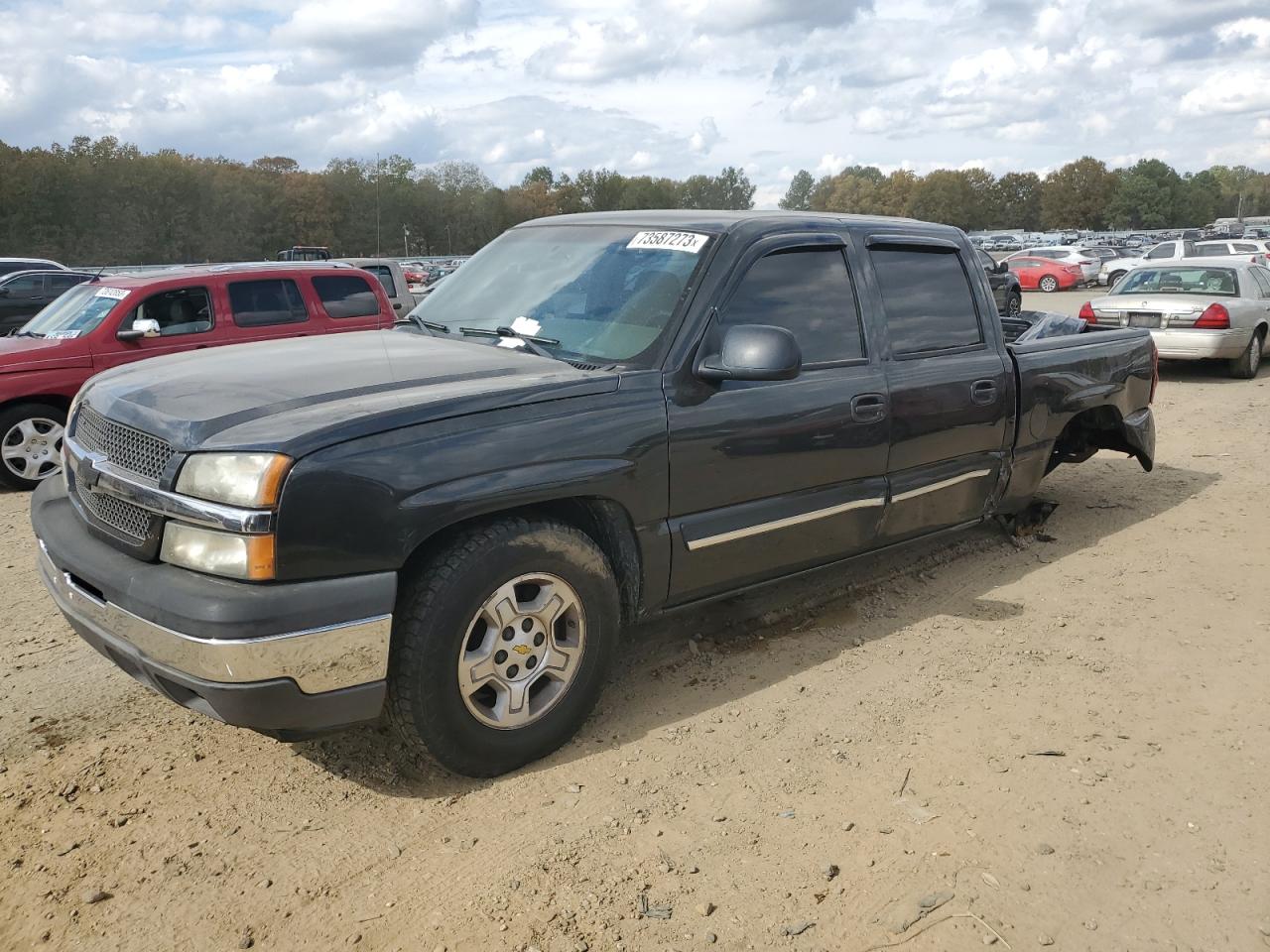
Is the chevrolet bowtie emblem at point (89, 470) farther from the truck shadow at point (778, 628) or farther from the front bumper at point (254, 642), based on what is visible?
the truck shadow at point (778, 628)

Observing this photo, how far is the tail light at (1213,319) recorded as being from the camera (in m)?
12.8

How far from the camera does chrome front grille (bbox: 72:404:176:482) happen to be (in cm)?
299

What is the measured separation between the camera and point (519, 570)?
10.4ft

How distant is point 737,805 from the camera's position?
3.21m

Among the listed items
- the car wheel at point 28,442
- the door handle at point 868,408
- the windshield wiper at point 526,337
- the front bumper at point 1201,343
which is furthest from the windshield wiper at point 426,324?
the front bumper at point 1201,343

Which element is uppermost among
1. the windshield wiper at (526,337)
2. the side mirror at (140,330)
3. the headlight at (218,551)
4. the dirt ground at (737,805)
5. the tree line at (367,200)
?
the tree line at (367,200)

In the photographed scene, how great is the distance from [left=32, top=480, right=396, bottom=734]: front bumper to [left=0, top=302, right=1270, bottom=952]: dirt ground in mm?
466

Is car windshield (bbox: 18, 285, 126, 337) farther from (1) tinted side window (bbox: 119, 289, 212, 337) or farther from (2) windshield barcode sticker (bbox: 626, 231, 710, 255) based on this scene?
(2) windshield barcode sticker (bbox: 626, 231, 710, 255)

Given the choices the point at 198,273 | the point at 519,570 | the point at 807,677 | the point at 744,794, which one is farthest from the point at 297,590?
the point at 198,273

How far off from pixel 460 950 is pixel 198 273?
7.66m

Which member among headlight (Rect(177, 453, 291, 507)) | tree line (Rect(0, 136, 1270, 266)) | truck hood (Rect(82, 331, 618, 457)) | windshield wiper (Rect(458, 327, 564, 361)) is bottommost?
headlight (Rect(177, 453, 291, 507))

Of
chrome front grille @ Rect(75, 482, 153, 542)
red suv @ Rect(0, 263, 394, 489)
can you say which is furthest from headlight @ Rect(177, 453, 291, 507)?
red suv @ Rect(0, 263, 394, 489)

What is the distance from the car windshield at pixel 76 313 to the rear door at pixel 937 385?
6.63 m

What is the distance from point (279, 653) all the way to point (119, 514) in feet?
2.68
